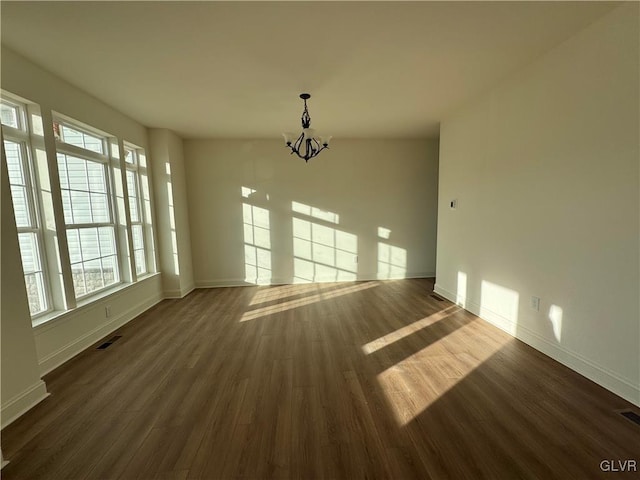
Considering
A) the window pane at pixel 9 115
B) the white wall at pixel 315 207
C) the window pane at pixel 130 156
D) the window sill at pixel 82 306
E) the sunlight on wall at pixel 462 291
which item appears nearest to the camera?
the window pane at pixel 9 115

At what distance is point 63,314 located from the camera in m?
2.57

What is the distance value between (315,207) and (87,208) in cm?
340

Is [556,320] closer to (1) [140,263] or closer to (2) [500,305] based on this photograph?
(2) [500,305]

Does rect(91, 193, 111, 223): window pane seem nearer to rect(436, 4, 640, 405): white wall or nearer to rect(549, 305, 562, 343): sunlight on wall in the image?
rect(436, 4, 640, 405): white wall

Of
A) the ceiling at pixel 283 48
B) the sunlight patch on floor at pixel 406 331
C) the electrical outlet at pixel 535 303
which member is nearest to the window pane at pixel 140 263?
the ceiling at pixel 283 48

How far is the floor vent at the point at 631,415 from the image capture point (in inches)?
68.5

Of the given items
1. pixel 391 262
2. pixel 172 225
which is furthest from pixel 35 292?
pixel 391 262

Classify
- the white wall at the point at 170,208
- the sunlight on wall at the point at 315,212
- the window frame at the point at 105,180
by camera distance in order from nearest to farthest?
the window frame at the point at 105,180, the white wall at the point at 170,208, the sunlight on wall at the point at 315,212

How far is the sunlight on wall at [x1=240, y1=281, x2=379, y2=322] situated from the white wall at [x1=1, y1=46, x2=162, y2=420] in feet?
5.17

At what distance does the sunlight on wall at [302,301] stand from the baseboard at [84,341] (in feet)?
4.97

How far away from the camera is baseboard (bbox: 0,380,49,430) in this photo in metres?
1.80

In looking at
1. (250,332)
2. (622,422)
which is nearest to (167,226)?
(250,332)

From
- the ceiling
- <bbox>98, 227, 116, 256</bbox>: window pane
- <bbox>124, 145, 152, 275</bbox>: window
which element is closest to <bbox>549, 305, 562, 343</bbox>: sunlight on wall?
the ceiling

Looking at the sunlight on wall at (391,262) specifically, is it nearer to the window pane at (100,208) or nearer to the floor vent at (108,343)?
the floor vent at (108,343)
